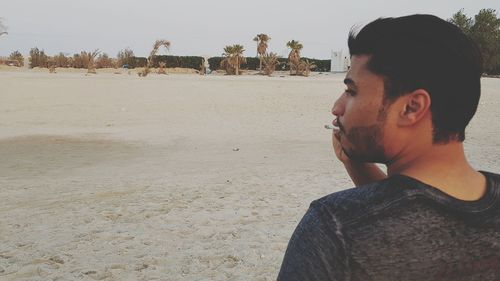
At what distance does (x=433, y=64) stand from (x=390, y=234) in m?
0.34

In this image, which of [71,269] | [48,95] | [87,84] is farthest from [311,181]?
[87,84]

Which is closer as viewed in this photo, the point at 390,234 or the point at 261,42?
the point at 390,234

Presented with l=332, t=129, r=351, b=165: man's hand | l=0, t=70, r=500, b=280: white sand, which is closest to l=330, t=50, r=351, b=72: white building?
l=0, t=70, r=500, b=280: white sand

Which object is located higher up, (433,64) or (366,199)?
(433,64)

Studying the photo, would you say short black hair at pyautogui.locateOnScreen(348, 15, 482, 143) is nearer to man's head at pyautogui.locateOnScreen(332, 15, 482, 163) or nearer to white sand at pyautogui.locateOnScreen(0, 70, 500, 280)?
man's head at pyautogui.locateOnScreen(332, 15, 482, 163)

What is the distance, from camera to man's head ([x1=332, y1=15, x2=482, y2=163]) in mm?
907

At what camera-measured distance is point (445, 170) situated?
3.06 ft

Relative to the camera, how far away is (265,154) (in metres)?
9.59

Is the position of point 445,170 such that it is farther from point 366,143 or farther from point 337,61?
point 337,61

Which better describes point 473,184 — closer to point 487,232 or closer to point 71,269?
point 487,232

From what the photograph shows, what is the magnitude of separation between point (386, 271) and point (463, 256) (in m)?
0.17

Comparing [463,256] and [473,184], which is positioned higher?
[473,184]

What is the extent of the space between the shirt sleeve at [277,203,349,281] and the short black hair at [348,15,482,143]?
0.94ft

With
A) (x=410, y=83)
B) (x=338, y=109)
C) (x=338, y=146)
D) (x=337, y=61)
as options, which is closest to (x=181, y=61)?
(x=337, y=61)
